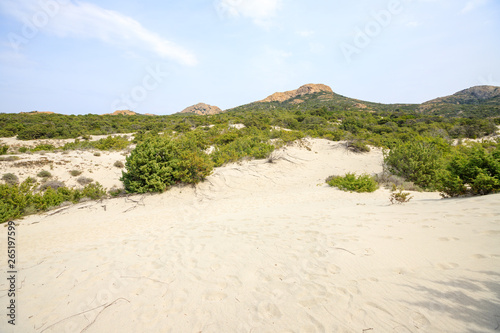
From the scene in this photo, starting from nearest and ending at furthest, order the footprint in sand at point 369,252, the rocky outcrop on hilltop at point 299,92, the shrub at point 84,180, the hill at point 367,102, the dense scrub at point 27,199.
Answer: the footprint in sand at point 369,252, the dense scrub at point 27,199, the shrub at point 84,180, the hill at point 367,102, the rocky outcrop on hilltop at point 299,92

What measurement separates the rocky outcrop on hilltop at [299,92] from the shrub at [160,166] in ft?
235

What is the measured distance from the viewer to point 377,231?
431cm

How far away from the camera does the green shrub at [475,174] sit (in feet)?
19.4

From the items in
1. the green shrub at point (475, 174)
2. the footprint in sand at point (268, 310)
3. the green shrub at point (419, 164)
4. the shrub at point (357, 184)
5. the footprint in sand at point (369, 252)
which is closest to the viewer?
the footprint in sand at point (268, 310)

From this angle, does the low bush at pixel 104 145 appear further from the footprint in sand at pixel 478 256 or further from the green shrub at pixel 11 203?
the footprint in sand at pixel 478 256

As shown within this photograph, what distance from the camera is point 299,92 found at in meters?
80.0

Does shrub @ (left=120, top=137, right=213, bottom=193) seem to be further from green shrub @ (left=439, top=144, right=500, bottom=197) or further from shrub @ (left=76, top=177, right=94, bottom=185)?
green shrub @ (left=439, top=144, right=500, bottom=197)

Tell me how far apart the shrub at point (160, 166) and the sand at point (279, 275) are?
3818 millimetres

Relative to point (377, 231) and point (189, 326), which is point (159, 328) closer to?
point (189, 326)

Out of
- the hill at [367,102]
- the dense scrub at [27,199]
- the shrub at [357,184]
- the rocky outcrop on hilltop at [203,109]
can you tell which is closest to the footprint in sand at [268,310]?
the shrub at [357,184]

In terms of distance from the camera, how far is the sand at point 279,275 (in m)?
2.22

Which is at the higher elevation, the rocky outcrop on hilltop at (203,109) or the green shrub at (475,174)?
the rocky outcrop on hilltop at (203,109)

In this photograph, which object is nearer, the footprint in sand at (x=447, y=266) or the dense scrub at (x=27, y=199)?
the footprint in sand at (x=447, y=266)

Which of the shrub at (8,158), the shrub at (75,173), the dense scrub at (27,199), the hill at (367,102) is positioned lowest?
the dense scrub at (27,199)
